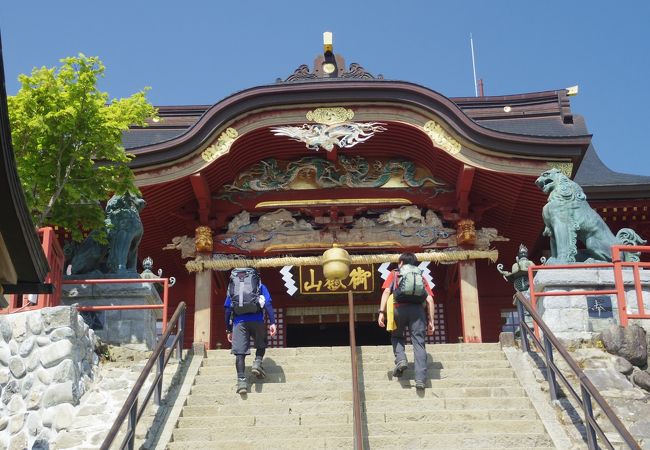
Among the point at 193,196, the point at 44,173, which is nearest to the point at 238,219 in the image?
the point at 193,196

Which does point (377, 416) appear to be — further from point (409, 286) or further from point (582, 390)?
point (582, 390)

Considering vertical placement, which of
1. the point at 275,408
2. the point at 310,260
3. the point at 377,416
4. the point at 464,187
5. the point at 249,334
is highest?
the point at 464,187

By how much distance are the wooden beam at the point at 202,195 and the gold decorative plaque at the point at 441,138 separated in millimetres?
3813

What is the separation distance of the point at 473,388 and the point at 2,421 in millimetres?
5076

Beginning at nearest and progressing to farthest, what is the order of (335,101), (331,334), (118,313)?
(118,313) → (335,101) → (331,334)

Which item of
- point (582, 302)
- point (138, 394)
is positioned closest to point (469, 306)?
point (582, 302)

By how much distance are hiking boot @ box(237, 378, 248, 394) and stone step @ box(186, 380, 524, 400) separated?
0.53 feet

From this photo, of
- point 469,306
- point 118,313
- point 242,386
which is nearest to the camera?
point 242,386

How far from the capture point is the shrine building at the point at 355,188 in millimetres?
13359

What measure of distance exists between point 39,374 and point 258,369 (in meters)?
2.36

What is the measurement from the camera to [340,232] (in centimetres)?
1460

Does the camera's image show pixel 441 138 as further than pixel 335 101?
No

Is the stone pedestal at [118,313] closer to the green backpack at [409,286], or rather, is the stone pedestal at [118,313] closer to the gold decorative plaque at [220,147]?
the gold decorative plaque at [220,147]

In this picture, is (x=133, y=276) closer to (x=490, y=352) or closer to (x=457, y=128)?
(x=490, y=352)
